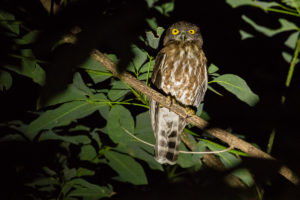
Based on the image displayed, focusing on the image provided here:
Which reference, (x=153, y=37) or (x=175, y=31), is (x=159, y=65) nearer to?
(x=175, y=31)

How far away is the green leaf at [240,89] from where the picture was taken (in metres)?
1.66

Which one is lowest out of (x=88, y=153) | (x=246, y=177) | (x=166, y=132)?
(x=166, y=132)

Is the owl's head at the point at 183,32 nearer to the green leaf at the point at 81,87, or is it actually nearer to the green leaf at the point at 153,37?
the green leaf at the point at 153,37

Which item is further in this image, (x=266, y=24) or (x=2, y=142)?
(x=2, y=142)

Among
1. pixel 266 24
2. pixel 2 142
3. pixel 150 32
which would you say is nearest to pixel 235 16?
pixel 150 32

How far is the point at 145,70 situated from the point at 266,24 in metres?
0.90

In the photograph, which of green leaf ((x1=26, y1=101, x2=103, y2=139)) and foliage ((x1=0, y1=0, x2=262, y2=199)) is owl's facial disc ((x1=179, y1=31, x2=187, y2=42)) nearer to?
foliage ((x1=0, y1=0, x2=262, y2=199))

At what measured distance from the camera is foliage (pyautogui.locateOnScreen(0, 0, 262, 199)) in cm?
153

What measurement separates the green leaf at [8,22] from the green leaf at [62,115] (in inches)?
20.8

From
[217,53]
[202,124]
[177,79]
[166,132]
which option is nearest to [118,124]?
[202,124]

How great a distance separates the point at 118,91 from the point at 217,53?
9.86 feet

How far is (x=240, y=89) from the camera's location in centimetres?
171

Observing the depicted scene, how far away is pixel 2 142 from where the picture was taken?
71.1 inches

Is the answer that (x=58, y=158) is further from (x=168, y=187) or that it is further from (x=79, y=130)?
(x=168, y=187)
